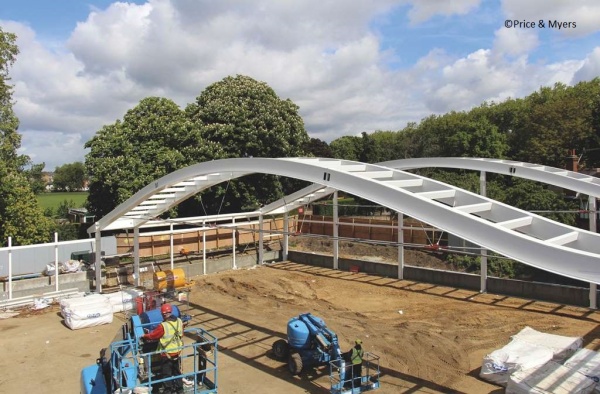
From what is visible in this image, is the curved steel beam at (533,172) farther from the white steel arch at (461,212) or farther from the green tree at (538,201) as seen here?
the green tree at (538,201)

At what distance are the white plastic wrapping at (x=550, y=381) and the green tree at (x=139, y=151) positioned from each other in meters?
18.4

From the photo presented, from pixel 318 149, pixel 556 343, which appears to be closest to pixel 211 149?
pixel 556 343

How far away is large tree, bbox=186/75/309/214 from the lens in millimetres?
26234

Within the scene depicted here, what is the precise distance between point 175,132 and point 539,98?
39289mm

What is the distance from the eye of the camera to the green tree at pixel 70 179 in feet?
332

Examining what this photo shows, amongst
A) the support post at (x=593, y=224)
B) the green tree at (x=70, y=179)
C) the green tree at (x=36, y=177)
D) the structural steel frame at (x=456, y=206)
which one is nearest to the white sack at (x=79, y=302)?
the structural steel frame at (x=456, y=206)

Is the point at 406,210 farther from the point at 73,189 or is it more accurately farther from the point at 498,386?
the point at 73,189

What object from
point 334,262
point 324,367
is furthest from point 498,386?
point 334,262

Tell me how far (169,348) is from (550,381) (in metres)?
6.67

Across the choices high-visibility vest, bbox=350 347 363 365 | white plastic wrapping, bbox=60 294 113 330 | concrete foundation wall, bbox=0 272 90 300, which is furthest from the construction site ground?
concrete foundation wall, bbox=0 272 90 300

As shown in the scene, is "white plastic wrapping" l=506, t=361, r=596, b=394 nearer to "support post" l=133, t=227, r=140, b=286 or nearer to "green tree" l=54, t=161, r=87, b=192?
"support post" l=133, t=227, r=140, b=286

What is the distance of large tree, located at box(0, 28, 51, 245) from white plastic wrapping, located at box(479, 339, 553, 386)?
56.1 ft

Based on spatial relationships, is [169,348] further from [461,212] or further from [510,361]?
[510,361]

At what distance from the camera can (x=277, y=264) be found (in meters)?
23.2
